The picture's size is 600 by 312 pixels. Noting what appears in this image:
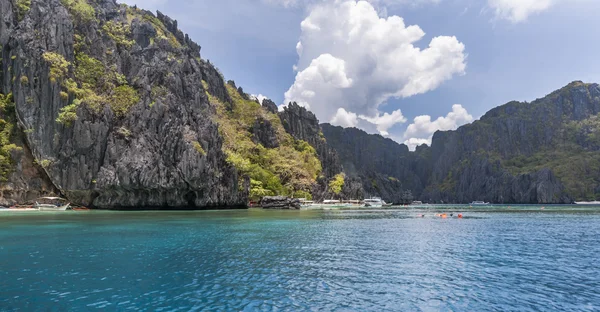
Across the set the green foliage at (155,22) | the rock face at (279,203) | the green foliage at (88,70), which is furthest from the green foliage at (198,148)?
the green foliage at (155,22)

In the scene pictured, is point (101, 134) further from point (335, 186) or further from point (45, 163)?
point (335, 186)

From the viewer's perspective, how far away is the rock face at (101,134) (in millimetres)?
90812

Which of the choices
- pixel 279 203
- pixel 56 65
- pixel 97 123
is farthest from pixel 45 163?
pixel 279 203

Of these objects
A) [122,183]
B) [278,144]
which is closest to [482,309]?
[122,183]

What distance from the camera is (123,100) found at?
336ft

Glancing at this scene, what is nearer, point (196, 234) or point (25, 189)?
point (196, 234)

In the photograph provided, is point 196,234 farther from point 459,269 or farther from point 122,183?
point 122,183

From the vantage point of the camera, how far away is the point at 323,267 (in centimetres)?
2523

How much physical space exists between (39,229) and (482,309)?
165 feet

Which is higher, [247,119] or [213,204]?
[247,119]

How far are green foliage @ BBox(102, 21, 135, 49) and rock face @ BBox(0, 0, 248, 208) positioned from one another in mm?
7521

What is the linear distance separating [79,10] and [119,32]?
16114 mm

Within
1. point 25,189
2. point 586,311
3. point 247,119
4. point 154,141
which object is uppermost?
point 247,119

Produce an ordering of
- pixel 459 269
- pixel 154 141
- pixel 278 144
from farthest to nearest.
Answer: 1. pixel 278 144
2. pixel 154 141
3. pixel 459 269
